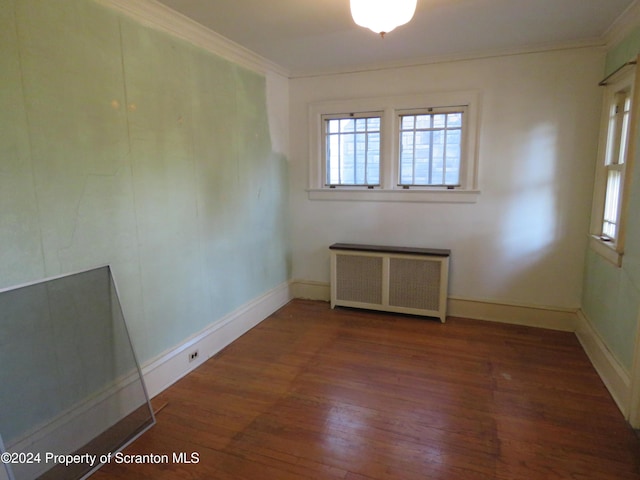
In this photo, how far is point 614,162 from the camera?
294 cm

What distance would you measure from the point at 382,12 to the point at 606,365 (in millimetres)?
2673

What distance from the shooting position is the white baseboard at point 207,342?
8.39 ft

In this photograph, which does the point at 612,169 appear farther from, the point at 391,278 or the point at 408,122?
the point at 391,278

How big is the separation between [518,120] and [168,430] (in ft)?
11.9

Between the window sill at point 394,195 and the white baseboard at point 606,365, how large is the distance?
4.66 ft

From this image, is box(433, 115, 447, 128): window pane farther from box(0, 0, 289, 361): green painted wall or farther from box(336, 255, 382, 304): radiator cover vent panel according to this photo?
box(0, 0, 289, 361): green painted wall

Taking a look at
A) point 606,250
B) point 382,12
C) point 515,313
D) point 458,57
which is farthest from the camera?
point 515,313

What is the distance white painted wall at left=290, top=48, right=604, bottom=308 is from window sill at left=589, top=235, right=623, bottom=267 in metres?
0.29

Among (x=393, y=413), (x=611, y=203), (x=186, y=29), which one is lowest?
(x=393, y=413)

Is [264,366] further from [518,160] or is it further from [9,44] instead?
[518,160]

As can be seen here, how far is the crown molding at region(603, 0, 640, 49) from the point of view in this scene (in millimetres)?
2496

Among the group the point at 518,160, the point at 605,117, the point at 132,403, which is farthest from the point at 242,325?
the point at 605,117

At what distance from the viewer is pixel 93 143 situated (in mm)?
2072

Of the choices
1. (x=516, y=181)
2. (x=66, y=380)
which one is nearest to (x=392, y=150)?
(x=516, y=181)
